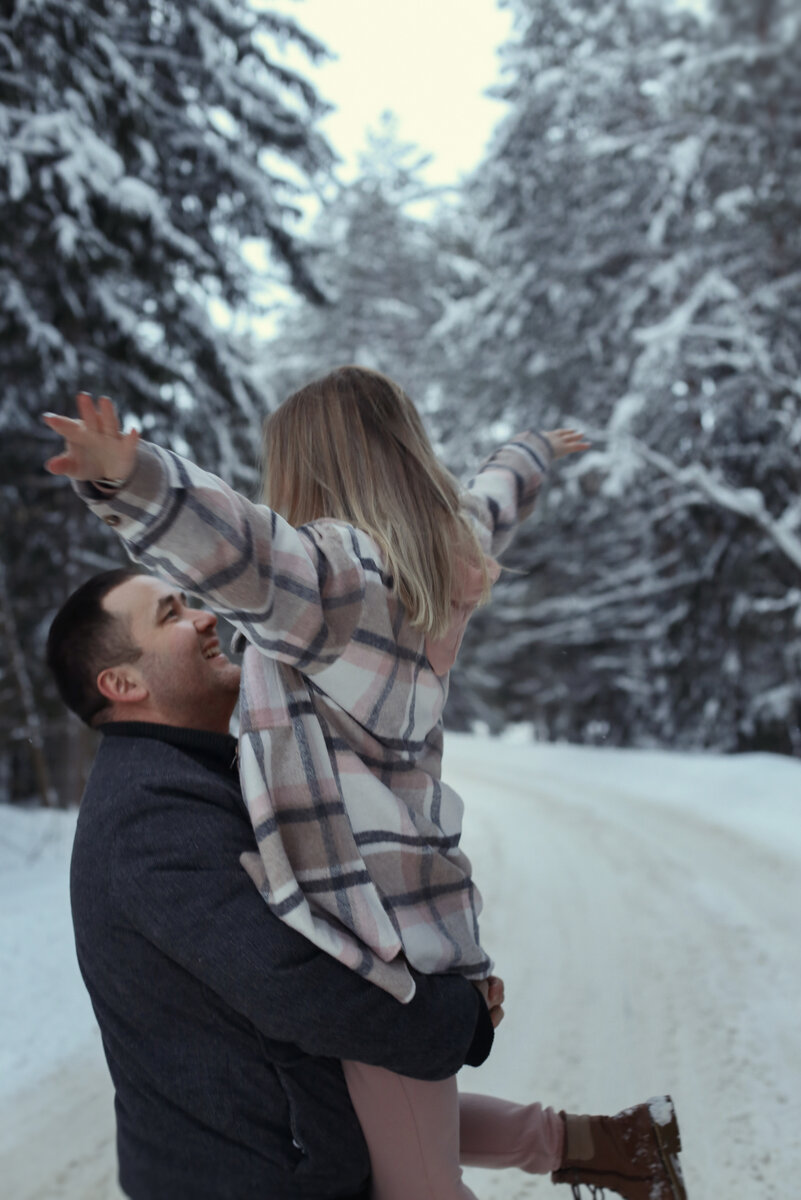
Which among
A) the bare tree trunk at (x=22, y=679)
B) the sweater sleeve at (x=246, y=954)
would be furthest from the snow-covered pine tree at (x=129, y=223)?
the sweater sleeve at (x=246, y=954)

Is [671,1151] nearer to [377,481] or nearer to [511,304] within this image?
[377,481]

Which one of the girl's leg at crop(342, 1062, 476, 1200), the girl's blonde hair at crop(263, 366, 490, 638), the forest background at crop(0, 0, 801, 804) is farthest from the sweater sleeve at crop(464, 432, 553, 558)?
the girl's leg at crop(342, 1062, 476, 1200)

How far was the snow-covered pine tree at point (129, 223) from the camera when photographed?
18.1 feet

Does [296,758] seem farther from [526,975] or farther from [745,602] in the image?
[745,602]

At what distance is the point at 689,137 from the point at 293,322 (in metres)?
11.3

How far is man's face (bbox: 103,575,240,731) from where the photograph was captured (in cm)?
185

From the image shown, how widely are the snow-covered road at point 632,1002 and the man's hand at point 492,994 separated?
1.09 metres

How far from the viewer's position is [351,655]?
5.24 ft

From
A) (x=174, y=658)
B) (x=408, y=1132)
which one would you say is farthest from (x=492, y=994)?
(x=174, y=658)

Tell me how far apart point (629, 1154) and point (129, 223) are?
575 cm

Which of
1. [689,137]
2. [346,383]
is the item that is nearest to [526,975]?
[346,383]

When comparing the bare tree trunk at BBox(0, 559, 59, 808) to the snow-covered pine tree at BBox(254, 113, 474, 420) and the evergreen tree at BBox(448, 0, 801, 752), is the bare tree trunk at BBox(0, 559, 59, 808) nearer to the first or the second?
the evergreen tree at BBox(448, 0, 801, 752)

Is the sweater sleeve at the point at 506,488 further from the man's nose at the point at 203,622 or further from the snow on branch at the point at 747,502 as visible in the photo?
the snow on branch at the point at 747,502

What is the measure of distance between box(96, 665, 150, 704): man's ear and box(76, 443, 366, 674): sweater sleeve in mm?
394
